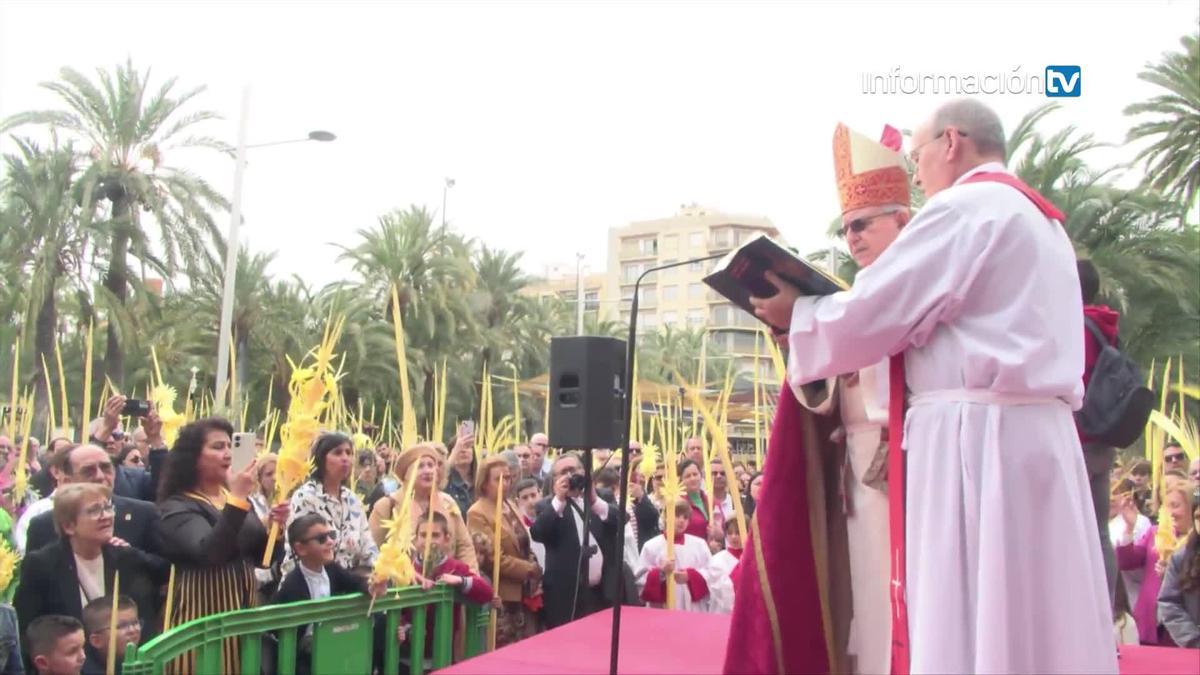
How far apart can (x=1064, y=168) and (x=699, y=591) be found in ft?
42.5

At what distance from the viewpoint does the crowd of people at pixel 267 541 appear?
4082 mm

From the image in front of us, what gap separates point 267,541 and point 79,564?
0.69 m

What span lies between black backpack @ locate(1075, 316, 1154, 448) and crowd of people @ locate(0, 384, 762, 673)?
179 cm

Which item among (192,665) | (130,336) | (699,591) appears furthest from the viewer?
(130,336)

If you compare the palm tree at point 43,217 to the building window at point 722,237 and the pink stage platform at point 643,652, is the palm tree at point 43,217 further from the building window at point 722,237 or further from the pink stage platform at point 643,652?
the building window at point 722,237

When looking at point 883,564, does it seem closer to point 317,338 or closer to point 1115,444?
point 1115,444

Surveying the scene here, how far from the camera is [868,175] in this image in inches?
135

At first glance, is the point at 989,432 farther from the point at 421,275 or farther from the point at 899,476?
the point at 421,275

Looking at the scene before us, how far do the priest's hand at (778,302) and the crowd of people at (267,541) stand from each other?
114 cm

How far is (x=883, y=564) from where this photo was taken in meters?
3.21

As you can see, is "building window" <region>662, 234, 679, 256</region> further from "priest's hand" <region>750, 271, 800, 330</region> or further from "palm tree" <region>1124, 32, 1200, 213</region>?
"priest's hand" <region>750, 271, 800, 330</region>

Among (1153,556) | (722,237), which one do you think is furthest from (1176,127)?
(722,237)

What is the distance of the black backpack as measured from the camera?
4062 mm

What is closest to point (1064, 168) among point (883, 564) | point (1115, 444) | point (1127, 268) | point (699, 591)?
point (1127, 268)
